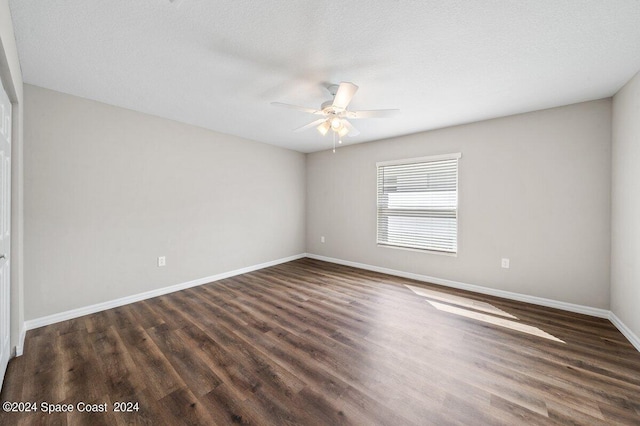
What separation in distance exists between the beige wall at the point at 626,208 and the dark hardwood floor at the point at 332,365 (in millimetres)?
374

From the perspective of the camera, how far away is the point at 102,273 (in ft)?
9.29

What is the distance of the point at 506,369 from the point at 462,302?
128cm

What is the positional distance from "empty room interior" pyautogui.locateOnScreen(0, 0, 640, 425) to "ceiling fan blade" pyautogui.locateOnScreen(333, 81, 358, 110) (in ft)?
0.06

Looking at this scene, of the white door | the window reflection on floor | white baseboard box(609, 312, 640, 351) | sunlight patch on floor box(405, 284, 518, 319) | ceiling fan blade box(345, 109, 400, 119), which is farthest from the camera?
sunlight patch on floor box(405, 284, 518, 319)

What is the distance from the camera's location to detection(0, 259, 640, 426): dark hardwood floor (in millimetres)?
1448

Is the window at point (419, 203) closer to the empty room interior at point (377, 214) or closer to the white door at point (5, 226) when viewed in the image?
the empty room interior at point (377, 214)

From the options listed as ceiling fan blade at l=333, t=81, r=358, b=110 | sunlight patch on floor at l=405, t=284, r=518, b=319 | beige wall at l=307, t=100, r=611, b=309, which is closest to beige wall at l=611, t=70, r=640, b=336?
beige wall at l=307, t=100, r=611, b=309

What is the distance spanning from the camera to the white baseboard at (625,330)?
6.89ft

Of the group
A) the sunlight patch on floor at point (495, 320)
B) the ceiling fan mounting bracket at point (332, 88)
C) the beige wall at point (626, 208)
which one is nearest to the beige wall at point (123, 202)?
the ceiling fan mounting bracket at point (332, 88)

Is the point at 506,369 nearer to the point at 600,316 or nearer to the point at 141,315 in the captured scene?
the point at 600,316

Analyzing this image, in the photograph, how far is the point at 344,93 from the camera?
79.0 inches

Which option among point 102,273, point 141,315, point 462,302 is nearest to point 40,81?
point 102,273

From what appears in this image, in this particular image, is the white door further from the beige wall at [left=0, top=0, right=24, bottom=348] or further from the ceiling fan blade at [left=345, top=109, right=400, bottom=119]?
the ceiling fan blade at [left=345, top=109, right=400, bottom=119]

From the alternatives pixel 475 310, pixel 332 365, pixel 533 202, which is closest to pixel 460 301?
pixel 475 310
